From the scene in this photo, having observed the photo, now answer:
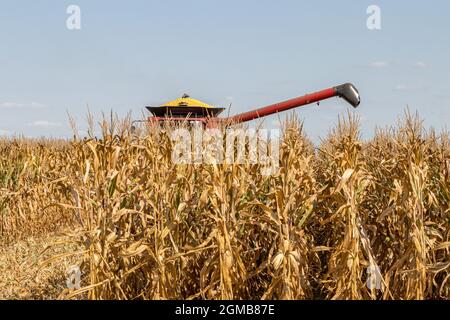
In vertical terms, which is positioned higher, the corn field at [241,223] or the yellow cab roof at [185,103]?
the yellow cab roof at [185,103]

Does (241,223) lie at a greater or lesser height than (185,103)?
lesser

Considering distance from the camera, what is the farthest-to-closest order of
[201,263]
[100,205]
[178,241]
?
1. [201,263]
2. [178,241]
3. [100,205]

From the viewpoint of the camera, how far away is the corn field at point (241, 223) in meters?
6.05

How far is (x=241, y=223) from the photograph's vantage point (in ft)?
20.3

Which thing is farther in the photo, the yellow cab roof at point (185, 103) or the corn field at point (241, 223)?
the yellow cab roof at point (185, 103)

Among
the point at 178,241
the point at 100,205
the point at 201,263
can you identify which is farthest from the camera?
the point at 201,263

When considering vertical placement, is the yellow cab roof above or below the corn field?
above

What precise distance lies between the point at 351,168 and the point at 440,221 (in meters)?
1.58

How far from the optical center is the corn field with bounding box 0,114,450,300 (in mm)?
6055

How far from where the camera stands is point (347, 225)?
20.1ft

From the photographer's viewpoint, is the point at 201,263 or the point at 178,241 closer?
the point at 178,241

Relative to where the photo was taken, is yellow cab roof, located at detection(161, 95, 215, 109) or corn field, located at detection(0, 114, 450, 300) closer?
corn field, located at detection(0, 114, 450, 300)
